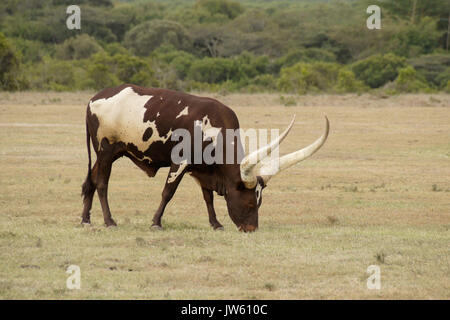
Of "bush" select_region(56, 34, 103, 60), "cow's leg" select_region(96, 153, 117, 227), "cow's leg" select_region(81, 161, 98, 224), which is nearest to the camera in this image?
"cow's leg" select_region(96, 153, 117, 227)

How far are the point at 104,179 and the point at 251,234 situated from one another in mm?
2007

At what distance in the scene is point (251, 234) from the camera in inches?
383

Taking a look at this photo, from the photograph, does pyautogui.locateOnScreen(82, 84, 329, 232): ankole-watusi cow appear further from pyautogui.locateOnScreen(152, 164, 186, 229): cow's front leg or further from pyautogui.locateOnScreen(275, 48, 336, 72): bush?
pyautogui.locateOnScreen(275, 48, 336, 72): bush

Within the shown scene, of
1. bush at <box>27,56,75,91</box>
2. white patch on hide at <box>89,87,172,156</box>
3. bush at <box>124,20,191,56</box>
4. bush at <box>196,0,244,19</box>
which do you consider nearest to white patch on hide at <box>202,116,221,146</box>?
white patch on hide at <box>89,87,172,156</box>

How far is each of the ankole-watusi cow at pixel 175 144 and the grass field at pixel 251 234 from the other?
0.43 m

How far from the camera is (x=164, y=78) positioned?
39344 millimetres

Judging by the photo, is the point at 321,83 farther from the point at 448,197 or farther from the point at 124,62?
the point at 448,197

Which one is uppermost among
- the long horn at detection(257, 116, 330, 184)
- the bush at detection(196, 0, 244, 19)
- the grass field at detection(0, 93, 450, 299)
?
the bush at detection(196, 0, 244, 19)

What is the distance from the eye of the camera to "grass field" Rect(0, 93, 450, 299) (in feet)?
24.4

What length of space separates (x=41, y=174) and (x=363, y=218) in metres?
6.82

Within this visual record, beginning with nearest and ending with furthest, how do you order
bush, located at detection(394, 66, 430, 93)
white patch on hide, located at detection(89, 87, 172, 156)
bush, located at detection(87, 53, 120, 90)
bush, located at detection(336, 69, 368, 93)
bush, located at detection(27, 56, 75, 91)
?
white patch on hide, located at detection(89, 87, 172, 156)
bush, located at detection(87, 53, 120, 90)
bush, located at detection(394, 66, 430, 93)
bush, located at detection(336, 69, 368, 93)
bush, located at detection(27, 56, 75, 91)

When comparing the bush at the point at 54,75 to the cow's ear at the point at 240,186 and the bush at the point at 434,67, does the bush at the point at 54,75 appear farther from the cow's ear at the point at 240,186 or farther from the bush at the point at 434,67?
the cow's ear at the point at 240,186

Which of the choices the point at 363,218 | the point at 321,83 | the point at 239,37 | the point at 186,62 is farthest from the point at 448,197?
the point at 239,37

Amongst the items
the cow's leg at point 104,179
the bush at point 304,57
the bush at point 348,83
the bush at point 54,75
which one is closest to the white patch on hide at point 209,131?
the cow's leg at point 104,179
